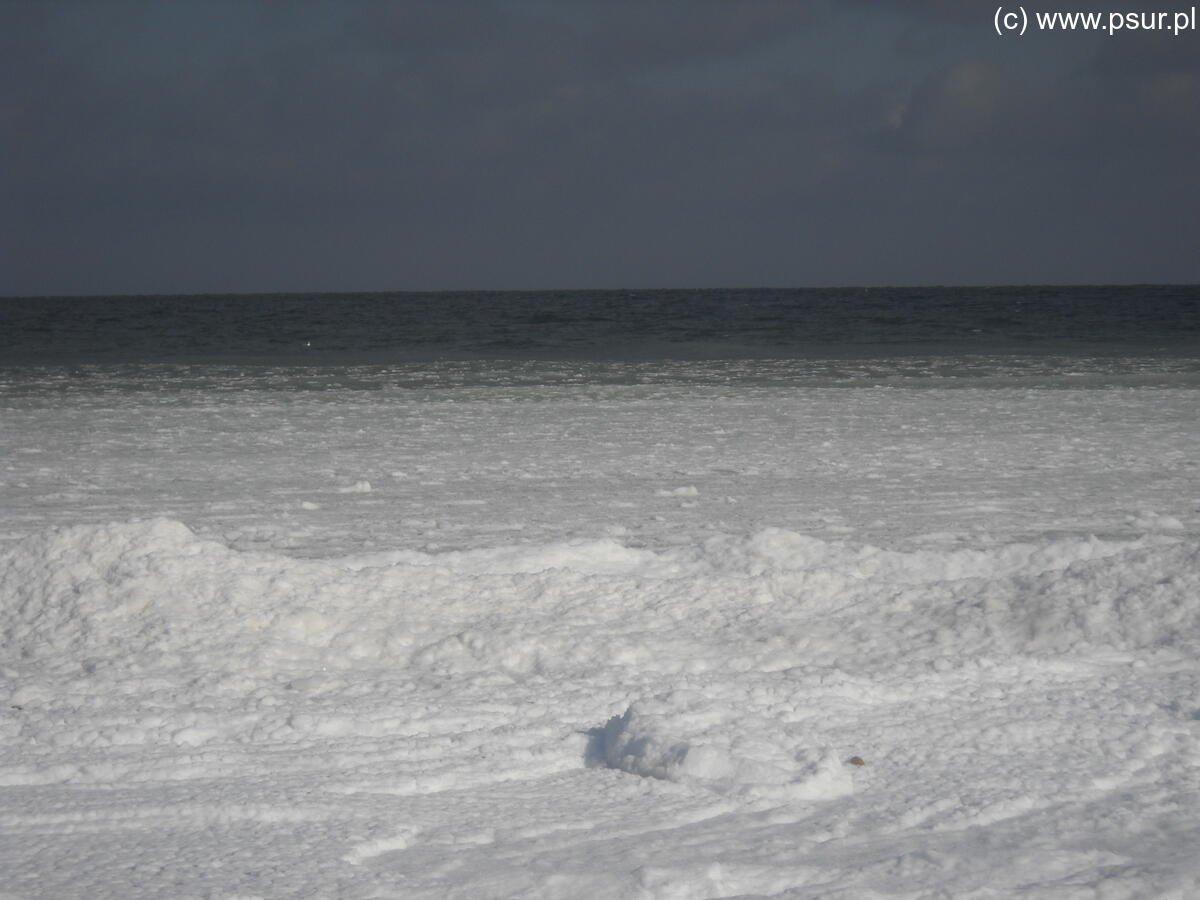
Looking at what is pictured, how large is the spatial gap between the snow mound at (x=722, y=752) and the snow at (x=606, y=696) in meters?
0.01

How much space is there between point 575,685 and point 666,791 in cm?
83

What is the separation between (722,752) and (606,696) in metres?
0.67

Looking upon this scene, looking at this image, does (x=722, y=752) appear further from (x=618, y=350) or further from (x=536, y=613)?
(x=618, y=350)

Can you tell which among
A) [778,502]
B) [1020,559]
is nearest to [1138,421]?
[778,502]

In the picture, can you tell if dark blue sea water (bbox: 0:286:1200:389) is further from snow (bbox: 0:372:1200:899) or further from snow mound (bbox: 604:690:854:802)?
snow mound (bbox: 604:690:854:802)

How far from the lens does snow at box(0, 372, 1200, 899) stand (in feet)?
8.04

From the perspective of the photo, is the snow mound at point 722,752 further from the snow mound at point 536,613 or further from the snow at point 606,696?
the snow mound at point 536,613

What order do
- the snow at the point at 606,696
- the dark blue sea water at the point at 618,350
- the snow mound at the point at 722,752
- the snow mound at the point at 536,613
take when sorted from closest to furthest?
the snow at the point at 606,696
the snow mound at the point at 722,752
the snow mound at the point at 536,613
the dark blue sea water at the point at 618,350

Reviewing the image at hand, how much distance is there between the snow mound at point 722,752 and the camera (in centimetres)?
279

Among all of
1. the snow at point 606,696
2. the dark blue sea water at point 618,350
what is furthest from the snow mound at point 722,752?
the dark blue sea water at point 618,350

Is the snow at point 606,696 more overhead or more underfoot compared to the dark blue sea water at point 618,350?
more underfoot

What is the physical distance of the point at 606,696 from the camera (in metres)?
3.51

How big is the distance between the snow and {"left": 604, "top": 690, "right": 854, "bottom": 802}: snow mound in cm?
1

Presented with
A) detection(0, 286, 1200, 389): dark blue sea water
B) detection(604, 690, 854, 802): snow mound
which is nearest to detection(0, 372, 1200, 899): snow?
detection(604, 690, 854, 802): snow mound
